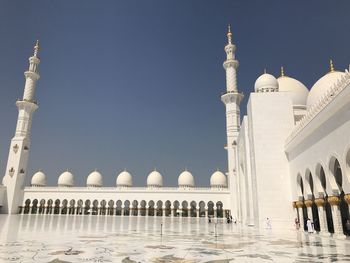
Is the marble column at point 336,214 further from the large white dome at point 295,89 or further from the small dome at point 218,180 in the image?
the small dome at point 218,180

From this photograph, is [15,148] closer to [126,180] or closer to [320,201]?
[126,180]

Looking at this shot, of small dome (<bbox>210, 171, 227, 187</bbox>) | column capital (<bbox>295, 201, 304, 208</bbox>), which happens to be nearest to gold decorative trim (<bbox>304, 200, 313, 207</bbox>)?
column capital (<bbox>295, 201, 304, 208</bbox>)

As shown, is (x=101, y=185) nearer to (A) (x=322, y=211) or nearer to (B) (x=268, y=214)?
(B) (x=268, y=214)

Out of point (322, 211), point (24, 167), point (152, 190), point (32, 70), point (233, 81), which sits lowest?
point (322, 211)

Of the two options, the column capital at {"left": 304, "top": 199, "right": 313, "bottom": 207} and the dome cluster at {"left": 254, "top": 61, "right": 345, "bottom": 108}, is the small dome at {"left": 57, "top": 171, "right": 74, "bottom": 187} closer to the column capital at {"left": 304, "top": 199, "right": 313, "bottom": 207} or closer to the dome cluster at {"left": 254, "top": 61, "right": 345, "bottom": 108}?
the dome cluster at {"left": 254, "top": 61, "right": 345, "bottom": 108}

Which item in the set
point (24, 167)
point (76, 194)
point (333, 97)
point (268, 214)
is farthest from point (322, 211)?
point (24, 167)

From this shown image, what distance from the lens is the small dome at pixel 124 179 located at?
32.0 metres

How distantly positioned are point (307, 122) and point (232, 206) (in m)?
16.3

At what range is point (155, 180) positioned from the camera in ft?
102

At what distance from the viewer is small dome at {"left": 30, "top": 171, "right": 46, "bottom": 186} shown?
3322 centimetres

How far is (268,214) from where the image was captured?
14.3m

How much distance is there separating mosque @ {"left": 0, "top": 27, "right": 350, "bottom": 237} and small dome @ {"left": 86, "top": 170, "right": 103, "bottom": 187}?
0.11 metres

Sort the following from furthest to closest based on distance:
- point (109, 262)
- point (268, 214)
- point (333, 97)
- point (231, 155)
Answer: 1. point (231, 155)
2. point (268, 214)
3. point (333, 97)
4. point (109, 262)

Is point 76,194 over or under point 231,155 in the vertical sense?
under
